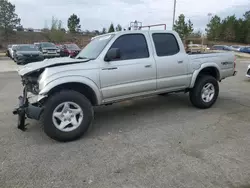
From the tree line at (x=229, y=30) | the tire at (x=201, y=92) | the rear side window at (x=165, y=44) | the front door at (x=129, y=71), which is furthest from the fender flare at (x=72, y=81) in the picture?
the tree line at (x=229, y=30)

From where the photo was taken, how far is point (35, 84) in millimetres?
4273

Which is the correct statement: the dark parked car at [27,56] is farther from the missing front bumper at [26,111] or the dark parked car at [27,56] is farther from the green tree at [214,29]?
the green tree at [214,29]

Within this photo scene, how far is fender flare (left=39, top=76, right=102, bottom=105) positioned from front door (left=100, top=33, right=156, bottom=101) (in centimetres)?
13

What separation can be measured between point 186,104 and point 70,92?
3494mm

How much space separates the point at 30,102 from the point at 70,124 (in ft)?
2.68

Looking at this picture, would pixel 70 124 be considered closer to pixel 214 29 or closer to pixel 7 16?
pixel 7 16

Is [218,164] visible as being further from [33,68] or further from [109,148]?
[33,68]

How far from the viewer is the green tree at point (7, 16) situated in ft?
202

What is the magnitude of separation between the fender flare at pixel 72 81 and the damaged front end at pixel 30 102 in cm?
26

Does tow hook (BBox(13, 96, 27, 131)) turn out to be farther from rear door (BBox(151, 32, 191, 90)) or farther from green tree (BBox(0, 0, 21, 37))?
green tree (BBox(0, 0, 21, 37))

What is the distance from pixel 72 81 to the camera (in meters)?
4.04

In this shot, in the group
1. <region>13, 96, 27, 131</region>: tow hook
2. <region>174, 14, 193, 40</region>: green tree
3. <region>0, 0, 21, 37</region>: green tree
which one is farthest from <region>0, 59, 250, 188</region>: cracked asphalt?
<region>0, 0, 21, 37</region>: green tree

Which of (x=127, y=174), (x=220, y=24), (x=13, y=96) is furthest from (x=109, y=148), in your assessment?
(x=220, y=24)

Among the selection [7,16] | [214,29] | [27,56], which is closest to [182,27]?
[214,29]
